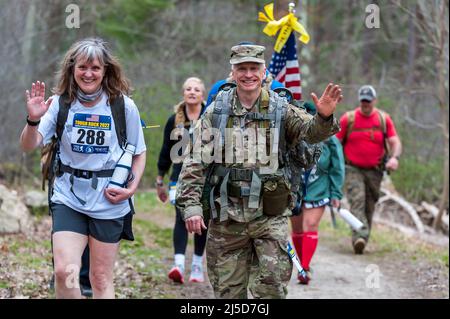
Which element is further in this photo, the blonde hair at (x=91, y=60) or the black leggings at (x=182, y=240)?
the black leggings at (x=182, y=240)

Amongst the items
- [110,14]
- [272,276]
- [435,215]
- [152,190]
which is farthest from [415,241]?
[110,14]

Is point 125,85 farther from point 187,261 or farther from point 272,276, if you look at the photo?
point 187,261

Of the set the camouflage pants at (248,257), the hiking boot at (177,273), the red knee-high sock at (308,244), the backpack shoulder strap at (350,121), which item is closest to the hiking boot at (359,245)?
the backpack shoulder strap at (350,121)

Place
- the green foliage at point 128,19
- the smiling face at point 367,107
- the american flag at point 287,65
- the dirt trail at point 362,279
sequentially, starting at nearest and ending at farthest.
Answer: the american flag at point 287,65, the dirt trail at point 362,279, the smiling face at point 367,107, the green foliage at point 128,19

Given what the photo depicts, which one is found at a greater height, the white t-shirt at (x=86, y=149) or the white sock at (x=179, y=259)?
the white t-shirt at (x=86, y=149)

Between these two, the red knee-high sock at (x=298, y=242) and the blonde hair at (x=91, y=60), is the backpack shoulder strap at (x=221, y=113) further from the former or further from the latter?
the red knee-high sock at (x=298, y=242)

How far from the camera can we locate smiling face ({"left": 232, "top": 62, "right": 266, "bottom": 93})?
5.63 m

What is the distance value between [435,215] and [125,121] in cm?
1373

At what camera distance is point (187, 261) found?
10719 mm

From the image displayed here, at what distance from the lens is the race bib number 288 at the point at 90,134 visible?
5.22 m

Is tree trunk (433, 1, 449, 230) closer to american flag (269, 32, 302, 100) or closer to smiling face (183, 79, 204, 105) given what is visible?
american flag (269, 32, 302, 100)

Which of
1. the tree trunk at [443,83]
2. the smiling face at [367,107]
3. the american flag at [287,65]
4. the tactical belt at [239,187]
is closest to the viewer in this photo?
the tactical belt at [239,187]

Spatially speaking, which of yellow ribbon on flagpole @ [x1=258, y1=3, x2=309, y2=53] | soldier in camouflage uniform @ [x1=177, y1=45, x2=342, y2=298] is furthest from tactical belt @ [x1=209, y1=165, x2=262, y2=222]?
yellow ribbon on flagpole @ [x1=258, y1=3, x2=309, y2=53]

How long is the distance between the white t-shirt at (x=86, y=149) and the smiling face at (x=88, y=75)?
0.11 m
